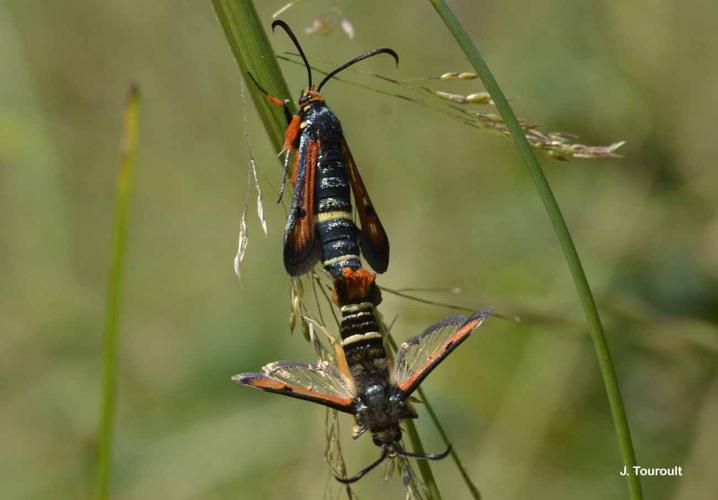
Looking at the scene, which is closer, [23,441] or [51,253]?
[23,441]

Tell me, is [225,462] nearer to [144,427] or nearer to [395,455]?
[144,427]

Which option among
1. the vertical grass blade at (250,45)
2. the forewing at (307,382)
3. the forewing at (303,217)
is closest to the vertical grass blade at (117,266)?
the forewing at (307,382)

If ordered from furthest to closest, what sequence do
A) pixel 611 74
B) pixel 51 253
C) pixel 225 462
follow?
pixel 51 253 < pixel 611 74 < pixel 225 462

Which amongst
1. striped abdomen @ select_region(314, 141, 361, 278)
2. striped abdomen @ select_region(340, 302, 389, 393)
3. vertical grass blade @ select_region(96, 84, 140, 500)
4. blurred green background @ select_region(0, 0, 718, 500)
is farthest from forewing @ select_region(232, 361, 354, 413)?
blurred green background @ select_region(0, 0, 718, 500)

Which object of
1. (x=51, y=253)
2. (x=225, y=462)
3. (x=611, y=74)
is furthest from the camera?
(x=51, y=253)

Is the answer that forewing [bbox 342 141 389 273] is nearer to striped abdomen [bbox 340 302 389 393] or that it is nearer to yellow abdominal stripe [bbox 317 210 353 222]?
yellow abdominal stripe [bbox 317 210 353 222]

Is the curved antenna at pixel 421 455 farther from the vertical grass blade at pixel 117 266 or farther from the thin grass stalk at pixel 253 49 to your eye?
the vertical grass blade at pixel 117 266

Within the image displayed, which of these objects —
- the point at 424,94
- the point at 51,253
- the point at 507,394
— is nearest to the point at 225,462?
the point at 507,394
